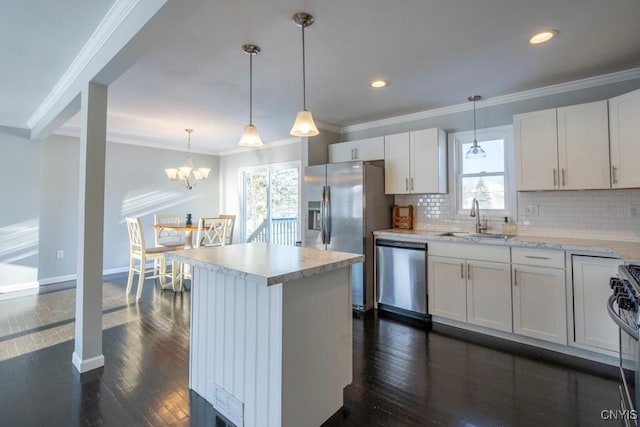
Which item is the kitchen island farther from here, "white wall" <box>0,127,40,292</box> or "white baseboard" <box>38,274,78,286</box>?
"white baseboard" <box>38,274,78,286</box>

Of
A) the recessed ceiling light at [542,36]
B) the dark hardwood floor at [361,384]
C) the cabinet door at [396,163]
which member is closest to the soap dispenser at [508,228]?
the cabinet door at [396,163]

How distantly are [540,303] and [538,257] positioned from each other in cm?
40

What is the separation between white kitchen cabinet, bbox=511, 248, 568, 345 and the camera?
2668mm

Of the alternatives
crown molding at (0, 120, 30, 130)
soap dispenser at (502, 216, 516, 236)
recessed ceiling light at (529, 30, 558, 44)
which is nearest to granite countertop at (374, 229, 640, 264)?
soap dispenser at (502, 216, 516, 236)

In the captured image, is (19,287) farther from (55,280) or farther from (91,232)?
(91,232)

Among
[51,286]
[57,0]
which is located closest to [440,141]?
[57,0]

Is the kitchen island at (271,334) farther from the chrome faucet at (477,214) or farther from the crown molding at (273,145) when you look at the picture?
the crown molding at (273,145)

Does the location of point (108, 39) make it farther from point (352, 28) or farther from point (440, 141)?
point (440, 141)

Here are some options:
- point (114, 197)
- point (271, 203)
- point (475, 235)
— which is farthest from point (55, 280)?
point (475, 235)

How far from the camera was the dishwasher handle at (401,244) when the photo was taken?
3.43m

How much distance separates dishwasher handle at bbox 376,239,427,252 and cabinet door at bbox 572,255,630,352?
4.22 feet

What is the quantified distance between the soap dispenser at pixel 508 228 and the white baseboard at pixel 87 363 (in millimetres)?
3957

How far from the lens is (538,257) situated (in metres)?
2.76

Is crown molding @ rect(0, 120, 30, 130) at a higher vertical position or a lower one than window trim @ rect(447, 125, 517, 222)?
higher
